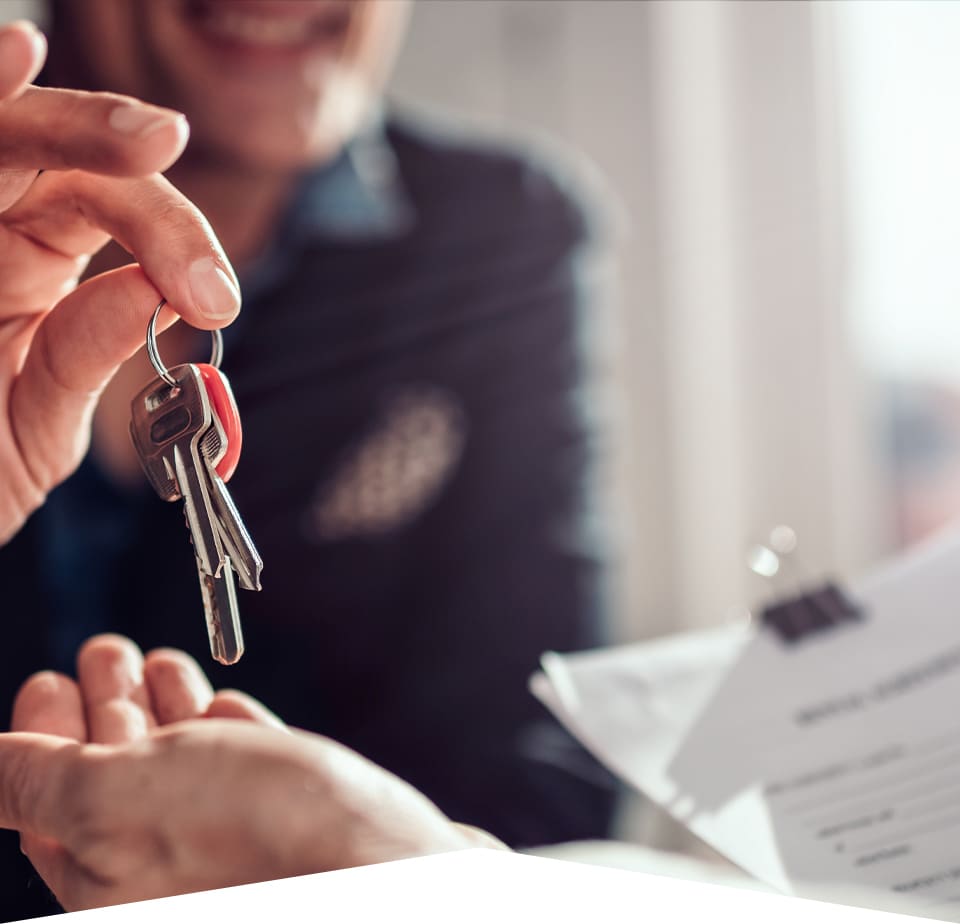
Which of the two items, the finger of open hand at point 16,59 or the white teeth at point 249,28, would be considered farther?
the white teeth at point 249,28

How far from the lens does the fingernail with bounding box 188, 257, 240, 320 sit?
22cm

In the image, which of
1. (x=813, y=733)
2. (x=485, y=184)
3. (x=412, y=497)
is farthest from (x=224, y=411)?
(x=485, y=184)

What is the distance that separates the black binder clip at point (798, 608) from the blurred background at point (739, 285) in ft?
3.16

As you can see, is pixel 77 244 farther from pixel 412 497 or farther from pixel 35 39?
pixel 412 497

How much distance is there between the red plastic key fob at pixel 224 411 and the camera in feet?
0.75

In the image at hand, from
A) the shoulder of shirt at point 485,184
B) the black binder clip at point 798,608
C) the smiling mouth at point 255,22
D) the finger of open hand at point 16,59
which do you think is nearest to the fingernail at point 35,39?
the finger of open hand at point 16,59

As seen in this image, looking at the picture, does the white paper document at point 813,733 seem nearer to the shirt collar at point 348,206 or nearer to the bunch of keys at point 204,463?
the bunch of keys at point 204,463

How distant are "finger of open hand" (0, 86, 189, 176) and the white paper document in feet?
0.63

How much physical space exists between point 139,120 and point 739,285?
1.32 metres

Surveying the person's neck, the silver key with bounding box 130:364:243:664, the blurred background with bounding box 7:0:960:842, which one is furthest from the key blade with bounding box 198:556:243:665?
the blurred background with bounding box 7:0:960:842

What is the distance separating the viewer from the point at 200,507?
9.1 inches

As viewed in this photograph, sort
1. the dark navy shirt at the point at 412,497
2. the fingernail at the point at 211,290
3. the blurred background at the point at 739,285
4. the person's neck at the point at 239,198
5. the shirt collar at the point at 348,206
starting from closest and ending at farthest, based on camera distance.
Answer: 1. the fingernail at the point at 211,290
2. the person's neck at the point at 239,198
3. the dark navy shirt at the point at 412,497
4. the shirt collar at the point at 348,206
5. the blurred background at the point at 739,285

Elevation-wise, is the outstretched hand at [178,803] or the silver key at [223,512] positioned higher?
the silver key at [223,512]

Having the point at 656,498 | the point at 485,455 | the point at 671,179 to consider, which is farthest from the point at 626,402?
the point at 485,455
